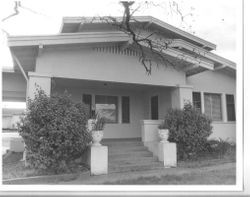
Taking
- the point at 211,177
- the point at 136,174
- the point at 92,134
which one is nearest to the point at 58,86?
the point at 92,134

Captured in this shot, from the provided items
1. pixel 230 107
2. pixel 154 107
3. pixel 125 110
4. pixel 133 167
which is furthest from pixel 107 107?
pixel 230 107

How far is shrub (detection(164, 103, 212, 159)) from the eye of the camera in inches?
307

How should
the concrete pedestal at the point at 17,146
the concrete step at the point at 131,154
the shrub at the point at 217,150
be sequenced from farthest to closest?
the concrete pedestal at the point at 17,146 → the shrub at the point at 217,150 → the concrete step at the point at 131,154

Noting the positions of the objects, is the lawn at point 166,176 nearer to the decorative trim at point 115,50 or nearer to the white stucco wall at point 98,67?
the white stucco wall at point 98,67

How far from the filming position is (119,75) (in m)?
7.86

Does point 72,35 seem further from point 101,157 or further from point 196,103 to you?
point 196,103

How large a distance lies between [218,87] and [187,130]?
155 inches

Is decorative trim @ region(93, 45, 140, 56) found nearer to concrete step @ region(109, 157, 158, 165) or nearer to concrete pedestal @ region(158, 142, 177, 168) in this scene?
concrete pedestal @ region(158, 142, 177, 168)

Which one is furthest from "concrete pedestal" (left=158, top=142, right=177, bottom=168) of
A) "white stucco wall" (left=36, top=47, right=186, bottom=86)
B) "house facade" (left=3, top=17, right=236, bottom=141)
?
"white stucco wall" (left=36, top=47, right=186, bottom=86)

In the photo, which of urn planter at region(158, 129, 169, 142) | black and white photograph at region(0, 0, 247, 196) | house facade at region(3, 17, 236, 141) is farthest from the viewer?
urn planter at region(158, 129, 169, 142)

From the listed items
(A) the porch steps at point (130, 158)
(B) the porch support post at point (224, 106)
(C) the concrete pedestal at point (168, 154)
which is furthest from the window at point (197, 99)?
(C) the concrete pedestal at point (168, 154)

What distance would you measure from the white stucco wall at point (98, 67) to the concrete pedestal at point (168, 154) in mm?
2064

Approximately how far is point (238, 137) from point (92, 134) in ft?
13.4

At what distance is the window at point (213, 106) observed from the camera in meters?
10.6
